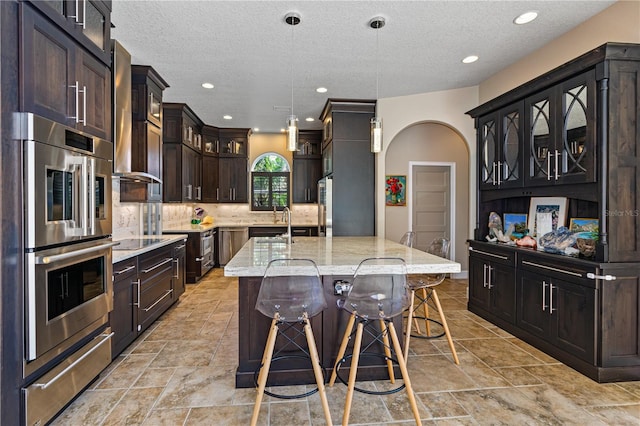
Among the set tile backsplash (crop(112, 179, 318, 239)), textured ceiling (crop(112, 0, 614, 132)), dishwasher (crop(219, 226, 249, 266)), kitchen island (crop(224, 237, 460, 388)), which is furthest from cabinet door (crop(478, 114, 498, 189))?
dishwasher (crop(219, 226, 249, 266))

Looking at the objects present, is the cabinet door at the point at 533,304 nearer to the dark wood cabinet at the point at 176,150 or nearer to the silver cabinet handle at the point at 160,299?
the silver cabinet handle at the point at 160,299

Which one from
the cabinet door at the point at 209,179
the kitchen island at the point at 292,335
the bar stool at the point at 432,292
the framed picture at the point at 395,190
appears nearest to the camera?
the kitchen island at the point at 292,335

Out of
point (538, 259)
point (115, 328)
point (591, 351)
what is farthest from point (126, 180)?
point (591, 351)

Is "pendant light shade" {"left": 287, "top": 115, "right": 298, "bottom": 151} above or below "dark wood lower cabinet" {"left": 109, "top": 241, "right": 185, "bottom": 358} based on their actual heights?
above

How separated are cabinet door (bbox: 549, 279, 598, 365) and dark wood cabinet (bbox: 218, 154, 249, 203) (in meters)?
5.56

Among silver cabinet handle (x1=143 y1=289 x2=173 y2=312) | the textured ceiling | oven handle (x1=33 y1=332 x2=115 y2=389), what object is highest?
the textured ceiling

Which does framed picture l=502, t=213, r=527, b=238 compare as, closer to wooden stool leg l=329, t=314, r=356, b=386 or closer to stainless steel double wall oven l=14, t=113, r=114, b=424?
wooden stool leg l=329, t=314, r=356, b=386

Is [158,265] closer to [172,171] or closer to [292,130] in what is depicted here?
[292,130]

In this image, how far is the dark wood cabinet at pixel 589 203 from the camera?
2.37 m

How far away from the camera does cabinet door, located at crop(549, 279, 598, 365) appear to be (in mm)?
2420

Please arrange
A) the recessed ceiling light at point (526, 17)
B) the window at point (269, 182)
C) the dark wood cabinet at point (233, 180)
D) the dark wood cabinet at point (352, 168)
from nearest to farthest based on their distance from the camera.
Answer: the recessed ceiling light at point (526, 17), the dark wood cabinet at point (352, 168), the dark wood cabinet at point (233, 180), the window at point (269, 182)

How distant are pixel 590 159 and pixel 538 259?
36.5 inches

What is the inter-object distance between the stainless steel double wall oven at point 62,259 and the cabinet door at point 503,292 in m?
3.55

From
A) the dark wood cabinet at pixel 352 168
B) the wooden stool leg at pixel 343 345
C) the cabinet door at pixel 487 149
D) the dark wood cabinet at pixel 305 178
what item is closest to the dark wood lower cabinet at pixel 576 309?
the cabinet door at pixel 487 149
